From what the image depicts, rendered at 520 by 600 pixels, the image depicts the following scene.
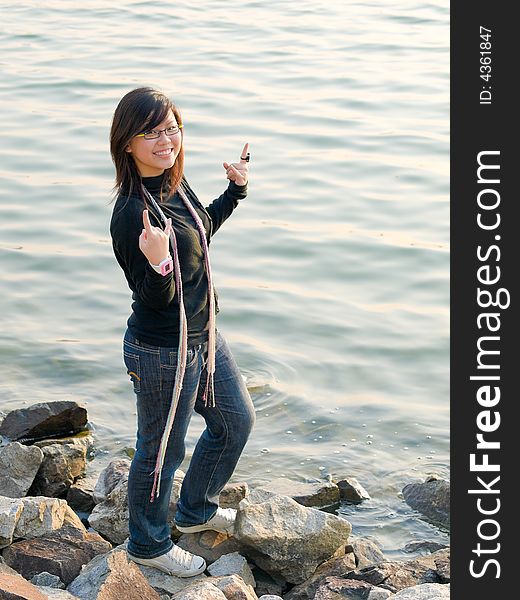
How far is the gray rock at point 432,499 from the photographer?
6180 mm

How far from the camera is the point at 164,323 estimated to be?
15.1 feet

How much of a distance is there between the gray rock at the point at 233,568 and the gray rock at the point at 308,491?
90cm

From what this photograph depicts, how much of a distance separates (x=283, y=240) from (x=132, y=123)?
5210 millimetres

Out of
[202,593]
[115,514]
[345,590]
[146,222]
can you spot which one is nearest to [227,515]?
[115,514]

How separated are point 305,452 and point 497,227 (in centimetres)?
284

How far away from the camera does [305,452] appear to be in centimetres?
695

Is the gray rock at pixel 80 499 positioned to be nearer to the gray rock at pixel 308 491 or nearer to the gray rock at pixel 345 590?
the gray rock at pixel 308 491

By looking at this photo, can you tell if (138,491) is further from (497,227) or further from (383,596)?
(497,227)

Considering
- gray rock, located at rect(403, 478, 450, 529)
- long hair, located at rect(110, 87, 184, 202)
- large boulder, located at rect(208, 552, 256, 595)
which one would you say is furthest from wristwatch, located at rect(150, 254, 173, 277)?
gray rock, located at rect(403, 478, 450, 529)

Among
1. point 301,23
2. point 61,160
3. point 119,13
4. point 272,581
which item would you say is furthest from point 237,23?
→ point 272,581

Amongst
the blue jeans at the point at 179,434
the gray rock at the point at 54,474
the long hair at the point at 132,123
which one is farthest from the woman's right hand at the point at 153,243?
the gray rock at the point at 54,474

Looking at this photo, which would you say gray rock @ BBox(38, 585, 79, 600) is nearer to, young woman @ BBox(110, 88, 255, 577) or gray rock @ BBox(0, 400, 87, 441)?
young woman @ BBox(110, 88, 255, 577)

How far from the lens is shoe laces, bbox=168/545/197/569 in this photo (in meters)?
5.00

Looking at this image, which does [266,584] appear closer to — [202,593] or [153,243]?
[202,593]
